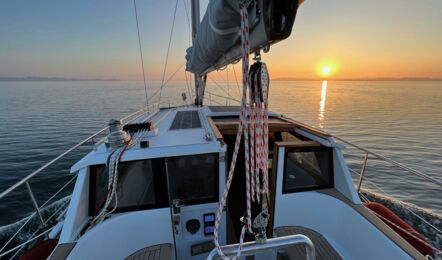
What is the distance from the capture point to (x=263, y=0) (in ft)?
3.87

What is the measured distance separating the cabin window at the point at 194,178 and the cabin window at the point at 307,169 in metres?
1.05

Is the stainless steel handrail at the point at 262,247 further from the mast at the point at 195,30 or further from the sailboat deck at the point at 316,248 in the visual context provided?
the mast at the point at 195,30

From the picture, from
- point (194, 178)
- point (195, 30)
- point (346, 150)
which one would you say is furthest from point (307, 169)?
point (346, 150)

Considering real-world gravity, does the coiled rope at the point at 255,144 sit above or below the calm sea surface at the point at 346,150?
above

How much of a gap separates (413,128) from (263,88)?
20105 millimetres

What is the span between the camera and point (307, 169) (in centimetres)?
343

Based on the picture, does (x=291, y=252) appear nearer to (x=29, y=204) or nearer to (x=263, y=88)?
(x=263, y=88)

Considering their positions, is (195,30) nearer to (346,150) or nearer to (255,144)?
(255,144)

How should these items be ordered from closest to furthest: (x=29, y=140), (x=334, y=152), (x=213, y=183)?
(x=213, y=183)
(x=334, y=152)
(x=29, y=140)

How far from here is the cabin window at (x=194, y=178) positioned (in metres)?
2.84

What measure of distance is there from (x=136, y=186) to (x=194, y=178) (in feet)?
2.41

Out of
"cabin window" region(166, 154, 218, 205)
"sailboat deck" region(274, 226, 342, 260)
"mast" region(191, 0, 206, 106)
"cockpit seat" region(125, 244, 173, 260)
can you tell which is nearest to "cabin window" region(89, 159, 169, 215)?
"cabin window" region(166, 154, 218, 205)

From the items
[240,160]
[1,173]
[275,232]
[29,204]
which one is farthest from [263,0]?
[1,173]

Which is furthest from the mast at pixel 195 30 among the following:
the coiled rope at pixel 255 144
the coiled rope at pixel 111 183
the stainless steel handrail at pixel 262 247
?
the stainless steel handrail at pixel 262 247
